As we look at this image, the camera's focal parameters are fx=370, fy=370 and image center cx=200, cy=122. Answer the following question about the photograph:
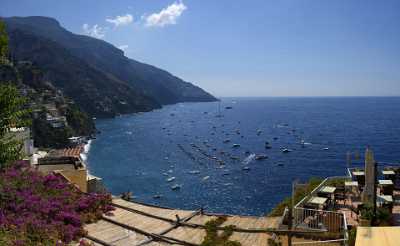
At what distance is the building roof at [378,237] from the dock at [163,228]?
227 inches

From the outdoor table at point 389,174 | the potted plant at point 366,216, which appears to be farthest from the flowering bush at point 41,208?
the outdoor table at point 389,174

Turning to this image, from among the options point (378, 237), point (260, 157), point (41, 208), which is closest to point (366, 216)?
point (378, 237)

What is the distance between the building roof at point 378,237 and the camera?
6164mm

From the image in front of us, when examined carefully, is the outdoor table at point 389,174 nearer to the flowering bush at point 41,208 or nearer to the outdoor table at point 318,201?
the outdoor table at point 318,201

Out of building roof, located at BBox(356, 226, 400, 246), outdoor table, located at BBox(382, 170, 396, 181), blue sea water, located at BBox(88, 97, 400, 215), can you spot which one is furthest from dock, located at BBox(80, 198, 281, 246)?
blue sea water, located at BBox(88, 97, 400, 215)

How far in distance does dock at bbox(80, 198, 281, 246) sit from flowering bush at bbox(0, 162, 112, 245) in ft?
2.26

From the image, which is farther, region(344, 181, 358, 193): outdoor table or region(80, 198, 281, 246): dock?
region(344, 181, 358, 193): outdoor table

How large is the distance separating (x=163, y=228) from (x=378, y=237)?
884cm

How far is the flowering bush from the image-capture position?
11.9 meters

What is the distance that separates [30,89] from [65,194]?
10382cm

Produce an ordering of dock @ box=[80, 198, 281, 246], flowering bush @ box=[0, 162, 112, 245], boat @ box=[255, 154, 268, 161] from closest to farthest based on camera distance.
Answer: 1. flowering bush @ box=[0, 162, 112, 245]
2. dock @ box=[80, 198, 281, 246]
3. boat @ box=[255, 154, 268, 161]

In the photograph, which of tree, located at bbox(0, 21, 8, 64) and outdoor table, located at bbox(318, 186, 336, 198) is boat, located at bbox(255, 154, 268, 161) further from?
tree, located at bbox(0, 21, 8, 64)

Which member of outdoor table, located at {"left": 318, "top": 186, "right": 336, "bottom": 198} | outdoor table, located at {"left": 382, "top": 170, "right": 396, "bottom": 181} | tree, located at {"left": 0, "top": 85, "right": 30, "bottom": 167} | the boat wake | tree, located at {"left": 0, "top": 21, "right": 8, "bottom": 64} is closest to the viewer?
tree, located at {"left": 0, "top": 21, "right": 8, "bottom": 64}

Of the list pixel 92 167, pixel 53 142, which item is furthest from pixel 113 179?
pixel 53 142
